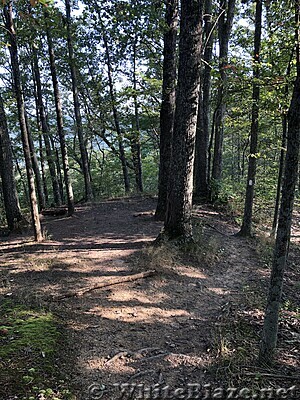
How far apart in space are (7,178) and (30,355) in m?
8.37

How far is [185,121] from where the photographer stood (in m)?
6.77

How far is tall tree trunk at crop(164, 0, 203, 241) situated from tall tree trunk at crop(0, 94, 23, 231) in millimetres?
5933

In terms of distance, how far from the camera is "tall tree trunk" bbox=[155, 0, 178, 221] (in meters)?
8.34

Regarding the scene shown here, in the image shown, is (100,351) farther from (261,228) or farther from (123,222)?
(261,228)

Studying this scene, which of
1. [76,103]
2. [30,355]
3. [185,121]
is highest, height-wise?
[76,103]

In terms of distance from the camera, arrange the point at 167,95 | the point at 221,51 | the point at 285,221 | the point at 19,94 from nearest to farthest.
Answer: the point at 285,221 < the point at 19,94 < the point at 167,95 < the point at 221,51

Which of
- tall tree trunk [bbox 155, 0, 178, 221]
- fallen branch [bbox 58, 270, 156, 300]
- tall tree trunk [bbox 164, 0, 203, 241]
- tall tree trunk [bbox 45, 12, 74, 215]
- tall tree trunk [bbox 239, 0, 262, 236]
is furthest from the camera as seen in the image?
tall tree trunk [bbox 45, 12, 74, 215]

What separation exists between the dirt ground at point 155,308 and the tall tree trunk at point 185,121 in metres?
0.97

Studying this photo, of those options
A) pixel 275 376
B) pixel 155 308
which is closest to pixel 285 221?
pixel 275 376

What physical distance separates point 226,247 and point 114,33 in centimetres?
Answer: 1465

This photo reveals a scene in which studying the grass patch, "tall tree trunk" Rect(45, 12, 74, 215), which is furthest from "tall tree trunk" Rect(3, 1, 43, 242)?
the grass patch

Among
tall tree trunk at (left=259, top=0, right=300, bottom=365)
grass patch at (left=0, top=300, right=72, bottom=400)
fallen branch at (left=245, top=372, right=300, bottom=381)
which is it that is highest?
tall tree trunk at (left=259, top=0, right=300, bottom=365)

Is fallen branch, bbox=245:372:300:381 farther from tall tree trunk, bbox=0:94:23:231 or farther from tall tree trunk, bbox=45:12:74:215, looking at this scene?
tall tree trunk, bbox=45:12:74:215

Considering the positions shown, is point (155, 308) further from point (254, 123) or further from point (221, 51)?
point (221, 51)
